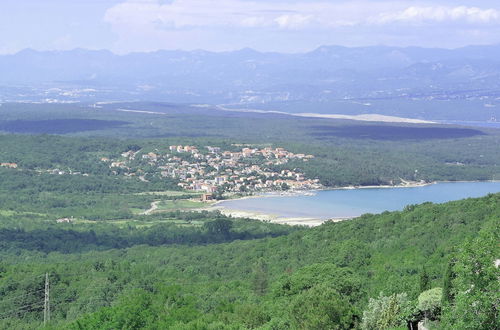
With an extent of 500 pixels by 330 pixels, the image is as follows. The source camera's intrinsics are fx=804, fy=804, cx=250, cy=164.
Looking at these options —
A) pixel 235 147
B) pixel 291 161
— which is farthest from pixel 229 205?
pixel 235 147

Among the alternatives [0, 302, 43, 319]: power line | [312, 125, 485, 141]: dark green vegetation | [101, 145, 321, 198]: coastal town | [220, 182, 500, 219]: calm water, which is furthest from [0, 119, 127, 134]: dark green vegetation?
[0, 302, 43, 319]: power line

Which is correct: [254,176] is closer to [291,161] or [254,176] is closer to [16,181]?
[291,161]

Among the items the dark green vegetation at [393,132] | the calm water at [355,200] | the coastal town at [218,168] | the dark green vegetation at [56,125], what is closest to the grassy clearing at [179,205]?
the calm water at [355,200]

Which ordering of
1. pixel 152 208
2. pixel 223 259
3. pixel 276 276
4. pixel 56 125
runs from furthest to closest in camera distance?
pixel 56 125, pixel 152 208, pixel 223 259, pixel 276 276

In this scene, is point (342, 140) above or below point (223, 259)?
below

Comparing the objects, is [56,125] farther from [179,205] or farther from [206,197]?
[179,205]

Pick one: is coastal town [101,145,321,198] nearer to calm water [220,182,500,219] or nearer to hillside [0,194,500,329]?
calm water [220,182,500,219]

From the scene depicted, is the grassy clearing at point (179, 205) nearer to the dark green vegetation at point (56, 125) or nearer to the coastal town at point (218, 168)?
the coastal town at point (218, 168)

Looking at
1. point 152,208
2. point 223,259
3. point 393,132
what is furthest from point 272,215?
point 393,132
